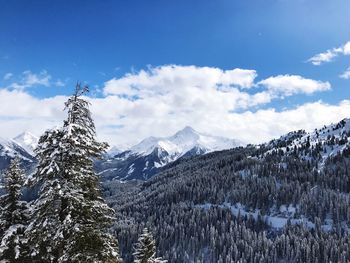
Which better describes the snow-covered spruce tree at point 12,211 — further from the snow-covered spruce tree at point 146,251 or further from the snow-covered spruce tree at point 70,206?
the snow-covered spruce tree at point 146,251

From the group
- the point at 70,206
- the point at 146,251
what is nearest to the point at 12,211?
the point at 70,206

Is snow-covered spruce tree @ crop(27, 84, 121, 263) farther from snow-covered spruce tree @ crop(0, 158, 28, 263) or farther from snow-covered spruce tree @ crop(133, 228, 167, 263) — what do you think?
snow-covered spruce tree @ crop(133, 228, 167, 263)

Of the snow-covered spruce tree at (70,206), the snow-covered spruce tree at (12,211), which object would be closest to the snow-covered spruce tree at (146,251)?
the snow-covered spruce tree at (12,211)

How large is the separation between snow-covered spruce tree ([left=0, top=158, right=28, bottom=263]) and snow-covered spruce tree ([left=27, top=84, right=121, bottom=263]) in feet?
15.0

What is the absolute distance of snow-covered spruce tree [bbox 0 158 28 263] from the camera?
86.3 ft

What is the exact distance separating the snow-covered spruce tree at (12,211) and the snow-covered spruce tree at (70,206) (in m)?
4.58

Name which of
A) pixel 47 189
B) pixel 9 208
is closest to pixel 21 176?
pixel 9 208

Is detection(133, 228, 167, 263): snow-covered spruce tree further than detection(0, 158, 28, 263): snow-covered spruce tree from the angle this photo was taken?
Yes

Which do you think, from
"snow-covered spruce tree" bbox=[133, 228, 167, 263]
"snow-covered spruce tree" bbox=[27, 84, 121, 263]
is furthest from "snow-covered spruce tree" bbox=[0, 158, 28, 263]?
"snow-covered spruce tree" bbox=[133, 228, 167, 263]

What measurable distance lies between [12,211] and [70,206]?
835 cm

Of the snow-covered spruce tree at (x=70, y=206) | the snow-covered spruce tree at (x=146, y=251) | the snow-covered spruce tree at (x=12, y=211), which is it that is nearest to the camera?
the snow-covered spruce tree at (x=70, y=206)

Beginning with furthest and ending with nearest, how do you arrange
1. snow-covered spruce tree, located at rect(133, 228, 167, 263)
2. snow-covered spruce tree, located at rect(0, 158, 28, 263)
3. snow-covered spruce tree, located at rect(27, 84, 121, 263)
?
snow-covered spruce tree, located at rect(133, 228, 167, 263) → snow-covered spruce tree, located at rect(0, 158, 28, 263) → snow-covered spruce tree, located at rect(27, 84, 121, 263)

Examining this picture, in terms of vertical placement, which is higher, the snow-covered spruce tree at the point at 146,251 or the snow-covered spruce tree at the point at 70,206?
the snow-covered spruce tree at the point at 70,206

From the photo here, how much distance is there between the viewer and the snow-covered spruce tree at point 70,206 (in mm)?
21062
